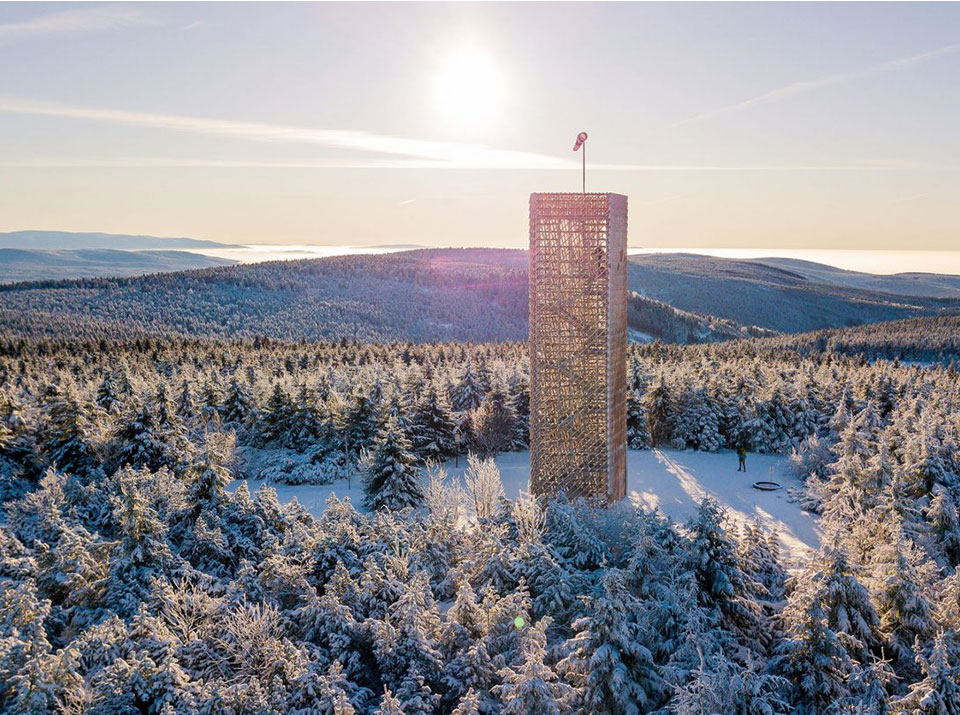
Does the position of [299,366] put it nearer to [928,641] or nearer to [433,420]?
[433,420]

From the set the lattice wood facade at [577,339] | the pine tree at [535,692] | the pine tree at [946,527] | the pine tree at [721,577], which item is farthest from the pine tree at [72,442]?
the pine tree at [946,527]

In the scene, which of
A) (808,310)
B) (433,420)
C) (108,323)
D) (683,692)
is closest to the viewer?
(683,692)

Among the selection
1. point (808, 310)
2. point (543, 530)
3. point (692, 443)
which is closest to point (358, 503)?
point (543, 530)

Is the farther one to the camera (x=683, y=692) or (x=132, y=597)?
(x=132, y=597)

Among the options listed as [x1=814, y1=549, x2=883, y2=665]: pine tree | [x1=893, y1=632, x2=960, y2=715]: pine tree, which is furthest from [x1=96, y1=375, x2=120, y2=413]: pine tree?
[x1=893, y1=632, x2=960, y2=715]: pine tree

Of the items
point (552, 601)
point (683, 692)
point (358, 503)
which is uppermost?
point (683, 692)

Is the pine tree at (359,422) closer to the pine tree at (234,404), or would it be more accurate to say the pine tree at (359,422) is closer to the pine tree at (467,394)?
the pine tree at (467,394)

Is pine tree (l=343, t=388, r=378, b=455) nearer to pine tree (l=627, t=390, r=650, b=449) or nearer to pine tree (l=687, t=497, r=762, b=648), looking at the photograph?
pine tree (l=627, t=390, r=650, b=449)
